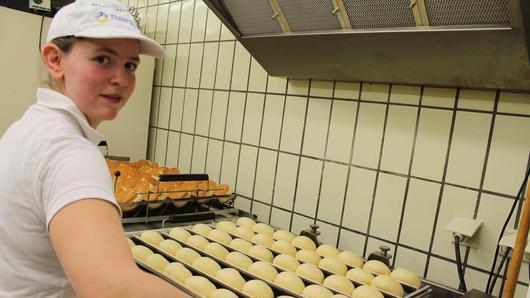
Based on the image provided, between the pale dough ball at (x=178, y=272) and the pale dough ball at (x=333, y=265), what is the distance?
392 mm

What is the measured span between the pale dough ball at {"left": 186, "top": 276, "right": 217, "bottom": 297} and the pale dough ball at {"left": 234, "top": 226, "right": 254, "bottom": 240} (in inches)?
13.7

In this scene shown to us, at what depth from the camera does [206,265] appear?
105 cm

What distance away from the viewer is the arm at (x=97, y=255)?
45 centimetres

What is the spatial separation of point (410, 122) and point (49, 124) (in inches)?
42.0

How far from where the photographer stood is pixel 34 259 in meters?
0.62

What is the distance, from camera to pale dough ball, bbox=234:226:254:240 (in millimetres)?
1306

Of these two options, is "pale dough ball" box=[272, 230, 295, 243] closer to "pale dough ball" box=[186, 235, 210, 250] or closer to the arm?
"pale dough ball" box=[186, 235, 210, 250]

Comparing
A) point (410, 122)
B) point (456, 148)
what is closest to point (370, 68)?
point (410, 122)

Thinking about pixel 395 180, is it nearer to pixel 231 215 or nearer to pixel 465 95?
pixel 465 95

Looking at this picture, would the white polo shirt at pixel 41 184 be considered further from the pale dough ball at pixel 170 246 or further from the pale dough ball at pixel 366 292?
the pale dough ball at pixel 366 292

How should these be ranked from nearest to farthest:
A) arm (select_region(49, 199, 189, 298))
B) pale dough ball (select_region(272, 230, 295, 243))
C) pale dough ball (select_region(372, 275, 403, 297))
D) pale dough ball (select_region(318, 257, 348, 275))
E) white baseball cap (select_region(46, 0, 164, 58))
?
1. arm (select_region(49, 199, 189, 298))
2. white baseball cap (select_region(46, 0, 164, 58))
3. pale dough ball (select_region(372, 275, 403, 297))
4. pale dough ball (select_region(318, 257, 348, 275))
5. pale dough ball (select_region(272, 230, 295, 243))

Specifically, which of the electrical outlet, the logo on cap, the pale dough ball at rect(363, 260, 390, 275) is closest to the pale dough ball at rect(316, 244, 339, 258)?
the pale dough ball at rect(363, 260, 390, 275)

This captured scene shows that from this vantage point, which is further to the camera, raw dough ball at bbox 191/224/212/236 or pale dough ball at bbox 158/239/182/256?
raw dough ball at bbox 191/224/212/236

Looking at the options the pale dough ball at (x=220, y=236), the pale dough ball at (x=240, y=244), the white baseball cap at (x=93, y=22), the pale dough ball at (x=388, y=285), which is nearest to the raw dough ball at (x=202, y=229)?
the pale dough ball at (x=220, y=236)
